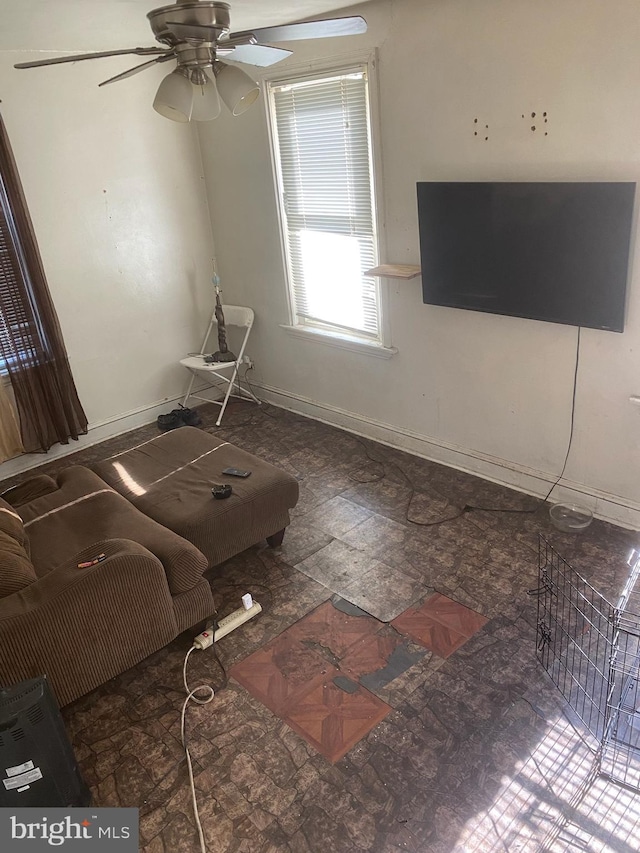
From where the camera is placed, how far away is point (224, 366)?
15.8 feet

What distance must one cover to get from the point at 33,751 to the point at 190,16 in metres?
2.16

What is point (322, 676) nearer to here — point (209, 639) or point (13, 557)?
point (209, 639)

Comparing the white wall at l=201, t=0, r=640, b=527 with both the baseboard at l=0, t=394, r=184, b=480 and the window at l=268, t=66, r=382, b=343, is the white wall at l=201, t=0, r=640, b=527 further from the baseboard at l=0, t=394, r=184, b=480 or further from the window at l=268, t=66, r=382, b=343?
the baseboard at l=0, t=394, r=184, b=480

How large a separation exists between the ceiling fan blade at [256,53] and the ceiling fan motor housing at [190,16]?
0.41ft

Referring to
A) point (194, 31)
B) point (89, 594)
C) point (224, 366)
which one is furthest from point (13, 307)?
point (194, 31)

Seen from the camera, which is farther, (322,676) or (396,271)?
(396,271)

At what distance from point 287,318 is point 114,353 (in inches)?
51.0

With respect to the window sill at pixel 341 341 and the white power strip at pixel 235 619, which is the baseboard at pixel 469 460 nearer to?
the window sill at pixel 341 341

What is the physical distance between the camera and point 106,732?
240cm

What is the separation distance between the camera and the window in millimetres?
3818

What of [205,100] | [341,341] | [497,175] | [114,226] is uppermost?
[205,100]

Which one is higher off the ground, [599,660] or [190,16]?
[190,16]

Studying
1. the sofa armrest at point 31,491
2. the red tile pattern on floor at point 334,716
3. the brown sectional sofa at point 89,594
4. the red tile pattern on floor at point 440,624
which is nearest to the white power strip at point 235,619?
the brown sectional sofa at point 89,594

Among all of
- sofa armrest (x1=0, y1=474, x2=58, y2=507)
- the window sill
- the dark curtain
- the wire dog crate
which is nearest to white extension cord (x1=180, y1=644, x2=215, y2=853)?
sofa armrest (x1=0, y1=474, x2=58, y2=507)
